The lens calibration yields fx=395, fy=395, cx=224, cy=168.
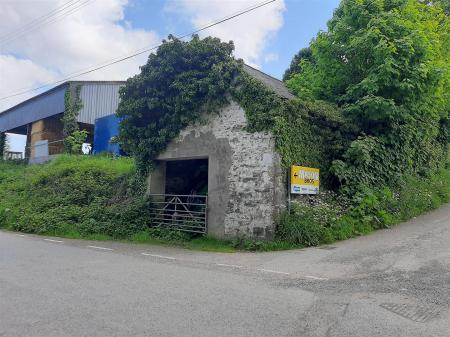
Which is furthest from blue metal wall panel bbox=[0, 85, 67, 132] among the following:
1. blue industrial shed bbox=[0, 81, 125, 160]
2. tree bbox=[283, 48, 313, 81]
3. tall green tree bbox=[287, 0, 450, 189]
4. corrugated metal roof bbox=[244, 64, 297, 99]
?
tall green tree bbox=[287, 0, 450, 189]

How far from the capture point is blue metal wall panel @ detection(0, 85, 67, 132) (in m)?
25.6

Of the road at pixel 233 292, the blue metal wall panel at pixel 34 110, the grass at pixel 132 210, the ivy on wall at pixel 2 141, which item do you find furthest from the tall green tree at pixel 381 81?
the ivy on wall at pixel 2 141

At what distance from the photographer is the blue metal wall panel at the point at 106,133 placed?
72.4 ft

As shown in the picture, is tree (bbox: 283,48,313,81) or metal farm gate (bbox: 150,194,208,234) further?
tree (bbox: 283,48,313,81)

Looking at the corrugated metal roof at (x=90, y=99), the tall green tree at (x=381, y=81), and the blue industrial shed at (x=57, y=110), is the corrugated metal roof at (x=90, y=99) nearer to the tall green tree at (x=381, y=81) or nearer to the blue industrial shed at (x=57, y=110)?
the blue industrial shed at (x=57, y=110)

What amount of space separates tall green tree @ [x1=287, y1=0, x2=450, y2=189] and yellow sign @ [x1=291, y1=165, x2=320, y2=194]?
3.35 feet

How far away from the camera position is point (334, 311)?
4836 mm

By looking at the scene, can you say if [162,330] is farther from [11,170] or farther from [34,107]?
[34,107]

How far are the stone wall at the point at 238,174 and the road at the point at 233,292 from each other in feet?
4.50

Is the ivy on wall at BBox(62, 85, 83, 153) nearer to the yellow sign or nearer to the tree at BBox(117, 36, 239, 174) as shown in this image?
the tree at BBox(117, 36, 239, 174)

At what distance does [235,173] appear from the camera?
11.2 meters

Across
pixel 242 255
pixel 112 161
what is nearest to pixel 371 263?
pixel 242 255

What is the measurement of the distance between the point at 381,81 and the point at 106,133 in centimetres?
1544

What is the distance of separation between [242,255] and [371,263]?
3.07 meters
